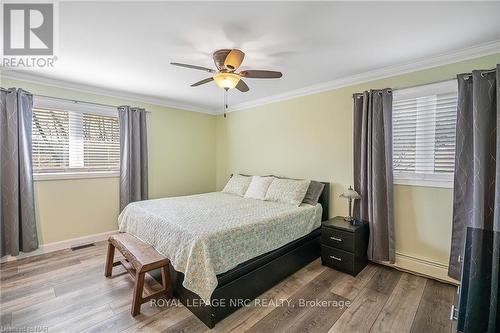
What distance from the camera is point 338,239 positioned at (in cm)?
274

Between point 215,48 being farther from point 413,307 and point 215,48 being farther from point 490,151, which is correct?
point 413,307

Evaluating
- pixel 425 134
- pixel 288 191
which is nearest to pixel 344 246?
pixel 288 191

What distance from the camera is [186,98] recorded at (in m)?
4.10

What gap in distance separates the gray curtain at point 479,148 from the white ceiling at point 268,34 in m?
0.43

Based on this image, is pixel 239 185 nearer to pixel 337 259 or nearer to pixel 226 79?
pixel 337 259

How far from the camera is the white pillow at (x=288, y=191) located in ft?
10.5

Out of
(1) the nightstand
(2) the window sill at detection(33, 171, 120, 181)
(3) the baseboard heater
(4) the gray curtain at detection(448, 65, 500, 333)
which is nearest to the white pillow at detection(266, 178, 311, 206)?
(1) the nightstand

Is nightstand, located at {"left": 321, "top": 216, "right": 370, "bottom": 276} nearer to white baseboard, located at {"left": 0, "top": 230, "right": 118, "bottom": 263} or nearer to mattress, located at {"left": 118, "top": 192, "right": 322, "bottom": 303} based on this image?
mattress, located at {"left": 118, "top": 192, "right": 322, "bottom": 303}

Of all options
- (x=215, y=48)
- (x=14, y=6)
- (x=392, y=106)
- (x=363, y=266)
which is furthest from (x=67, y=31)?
(x=363, y=266)

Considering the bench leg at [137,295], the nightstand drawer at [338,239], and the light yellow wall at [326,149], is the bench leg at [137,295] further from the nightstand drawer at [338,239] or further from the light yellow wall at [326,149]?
the light yellow wall at [326,149]

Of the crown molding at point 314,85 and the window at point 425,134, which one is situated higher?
the crown molding at point 314,85

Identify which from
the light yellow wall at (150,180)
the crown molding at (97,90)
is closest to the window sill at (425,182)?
the light yellow wall at (150,180)

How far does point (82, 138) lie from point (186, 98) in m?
1.76

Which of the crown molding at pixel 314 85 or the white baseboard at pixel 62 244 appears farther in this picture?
the white baseboard at pixel 62 244
